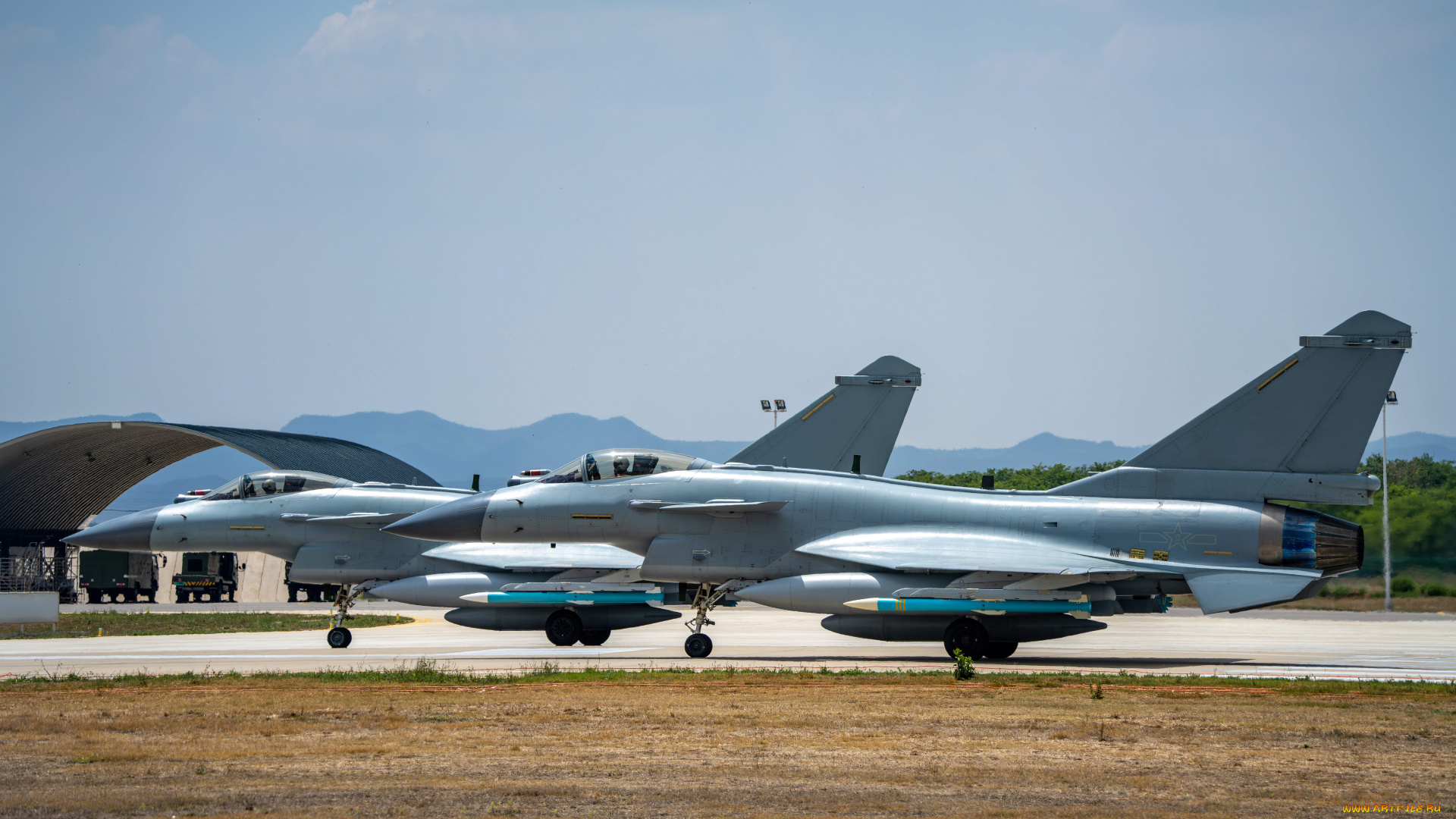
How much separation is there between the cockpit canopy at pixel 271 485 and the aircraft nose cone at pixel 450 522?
4470 mm

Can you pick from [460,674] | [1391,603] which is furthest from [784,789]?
[1391,603]

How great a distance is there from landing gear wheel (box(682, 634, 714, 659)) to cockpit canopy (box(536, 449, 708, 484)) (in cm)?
277

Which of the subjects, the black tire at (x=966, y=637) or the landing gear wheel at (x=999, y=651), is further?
the landing gear wheel at (x=999, y=651)

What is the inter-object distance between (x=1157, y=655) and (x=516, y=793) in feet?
51.6

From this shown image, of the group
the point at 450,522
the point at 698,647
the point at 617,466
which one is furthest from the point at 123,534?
the point at 698,647

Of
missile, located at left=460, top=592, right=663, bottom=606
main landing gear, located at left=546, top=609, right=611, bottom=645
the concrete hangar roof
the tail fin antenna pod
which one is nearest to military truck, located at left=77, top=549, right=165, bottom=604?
the concrete hangar roof

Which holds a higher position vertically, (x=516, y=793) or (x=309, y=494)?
(x=309, y=494)

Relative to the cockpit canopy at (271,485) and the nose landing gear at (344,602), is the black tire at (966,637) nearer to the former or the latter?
the nose landing gear at (344,602)

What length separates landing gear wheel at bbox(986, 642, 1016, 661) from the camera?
18594 millimetres

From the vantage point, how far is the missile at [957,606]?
684 inches

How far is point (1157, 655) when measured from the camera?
66.9ft

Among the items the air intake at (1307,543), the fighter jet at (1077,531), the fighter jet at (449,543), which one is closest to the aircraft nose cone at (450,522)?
the fighter jet at (449,543)

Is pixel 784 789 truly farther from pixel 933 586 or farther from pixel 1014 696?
pixel 933 586

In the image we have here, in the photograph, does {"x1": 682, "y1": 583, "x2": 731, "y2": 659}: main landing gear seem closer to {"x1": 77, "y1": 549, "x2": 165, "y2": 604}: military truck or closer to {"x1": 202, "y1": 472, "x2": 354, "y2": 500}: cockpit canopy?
{"x1": 202, "y1": 472, "x2": 354, "y2": 500}: cockpit canopy
